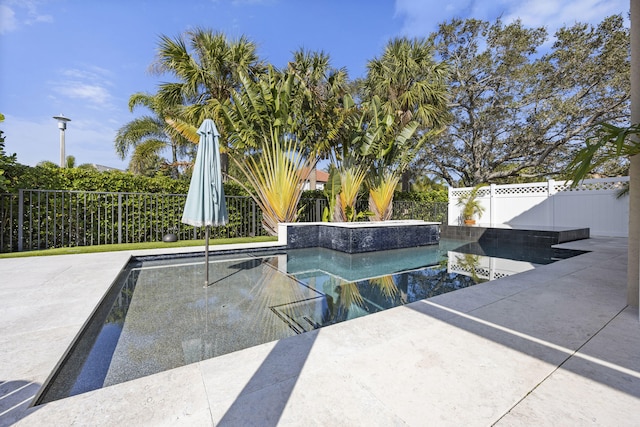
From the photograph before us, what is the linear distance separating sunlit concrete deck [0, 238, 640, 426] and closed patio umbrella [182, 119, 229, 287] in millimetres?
1680

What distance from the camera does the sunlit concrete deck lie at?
153cm

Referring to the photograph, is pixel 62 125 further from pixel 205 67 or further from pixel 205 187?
pixel 205 187

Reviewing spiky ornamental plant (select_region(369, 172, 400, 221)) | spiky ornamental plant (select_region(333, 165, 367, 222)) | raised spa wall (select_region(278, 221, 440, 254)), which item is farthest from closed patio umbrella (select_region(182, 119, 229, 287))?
spiky ornamental plant (select_region(369, 172, 400, 221))

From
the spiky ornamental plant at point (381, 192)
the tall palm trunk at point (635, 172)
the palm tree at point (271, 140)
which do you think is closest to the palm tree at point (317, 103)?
the palm tree at point (271, 140)

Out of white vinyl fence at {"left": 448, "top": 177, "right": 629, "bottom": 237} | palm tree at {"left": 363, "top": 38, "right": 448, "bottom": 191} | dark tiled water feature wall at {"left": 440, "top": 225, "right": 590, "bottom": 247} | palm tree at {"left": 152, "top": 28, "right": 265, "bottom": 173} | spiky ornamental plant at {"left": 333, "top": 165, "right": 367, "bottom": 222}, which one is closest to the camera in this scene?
palm tree at {"left": 152, "top": 28, "right": 265, "bottom": 173}

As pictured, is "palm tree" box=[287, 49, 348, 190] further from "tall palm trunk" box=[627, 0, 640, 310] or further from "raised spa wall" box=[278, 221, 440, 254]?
"tall palm trunk" box=[627, 0, 640, 310]

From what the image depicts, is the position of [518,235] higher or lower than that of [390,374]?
higher

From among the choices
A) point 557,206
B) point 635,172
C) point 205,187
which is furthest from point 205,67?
point 557,206

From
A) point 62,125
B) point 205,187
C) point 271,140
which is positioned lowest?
point 205,187

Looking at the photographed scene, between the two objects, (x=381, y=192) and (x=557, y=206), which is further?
(x=557, y=206)

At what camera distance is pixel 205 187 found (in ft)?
14.3

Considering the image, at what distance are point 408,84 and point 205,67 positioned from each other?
8.64 meters

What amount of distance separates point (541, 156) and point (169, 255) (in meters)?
20.7

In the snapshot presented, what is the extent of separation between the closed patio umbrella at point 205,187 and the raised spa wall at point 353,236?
4.21 meters
